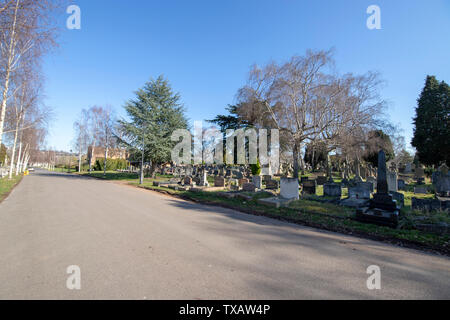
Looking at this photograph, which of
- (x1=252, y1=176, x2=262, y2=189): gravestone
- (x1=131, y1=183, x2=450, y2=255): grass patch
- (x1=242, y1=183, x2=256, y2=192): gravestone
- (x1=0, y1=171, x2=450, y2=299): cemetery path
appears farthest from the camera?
(x1=252, y1=176, x2=262, y2=189): gravestone

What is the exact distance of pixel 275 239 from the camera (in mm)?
4781

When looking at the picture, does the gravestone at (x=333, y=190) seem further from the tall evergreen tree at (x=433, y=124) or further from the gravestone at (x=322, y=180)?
the tall evergreen tree at (x=433, y=124)

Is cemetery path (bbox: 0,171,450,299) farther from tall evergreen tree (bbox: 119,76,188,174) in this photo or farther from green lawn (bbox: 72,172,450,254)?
tall evergreen tree (bbox: 119,76,188,174)

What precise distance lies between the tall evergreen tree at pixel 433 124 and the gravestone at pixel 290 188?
92.3ft

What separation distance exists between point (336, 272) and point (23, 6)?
10665mm

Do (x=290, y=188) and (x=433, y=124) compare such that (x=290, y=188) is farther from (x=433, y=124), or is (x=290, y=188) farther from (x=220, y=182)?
(x=433, y=124)

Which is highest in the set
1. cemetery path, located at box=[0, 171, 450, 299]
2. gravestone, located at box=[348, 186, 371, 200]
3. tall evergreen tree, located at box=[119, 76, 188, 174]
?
tall evergreen tree, located at box=[119, 76, 188, 174]

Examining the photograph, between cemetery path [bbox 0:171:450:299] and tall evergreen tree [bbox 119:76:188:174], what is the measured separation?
756 inches

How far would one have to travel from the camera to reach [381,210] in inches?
258

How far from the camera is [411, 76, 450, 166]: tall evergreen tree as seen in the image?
25.7 metres

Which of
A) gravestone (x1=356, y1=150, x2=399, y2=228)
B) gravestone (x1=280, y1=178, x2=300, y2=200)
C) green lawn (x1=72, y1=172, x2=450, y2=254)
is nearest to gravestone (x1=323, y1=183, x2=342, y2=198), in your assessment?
green lawn (x1=72, y1=172, x2=450, y2=254)

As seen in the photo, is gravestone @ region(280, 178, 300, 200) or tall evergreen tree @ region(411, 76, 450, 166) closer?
gravestone @ region(280, 178, 300, 200)

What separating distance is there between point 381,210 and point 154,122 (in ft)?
79.6

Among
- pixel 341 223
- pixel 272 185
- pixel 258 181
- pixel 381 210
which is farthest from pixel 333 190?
pixel 341 223
